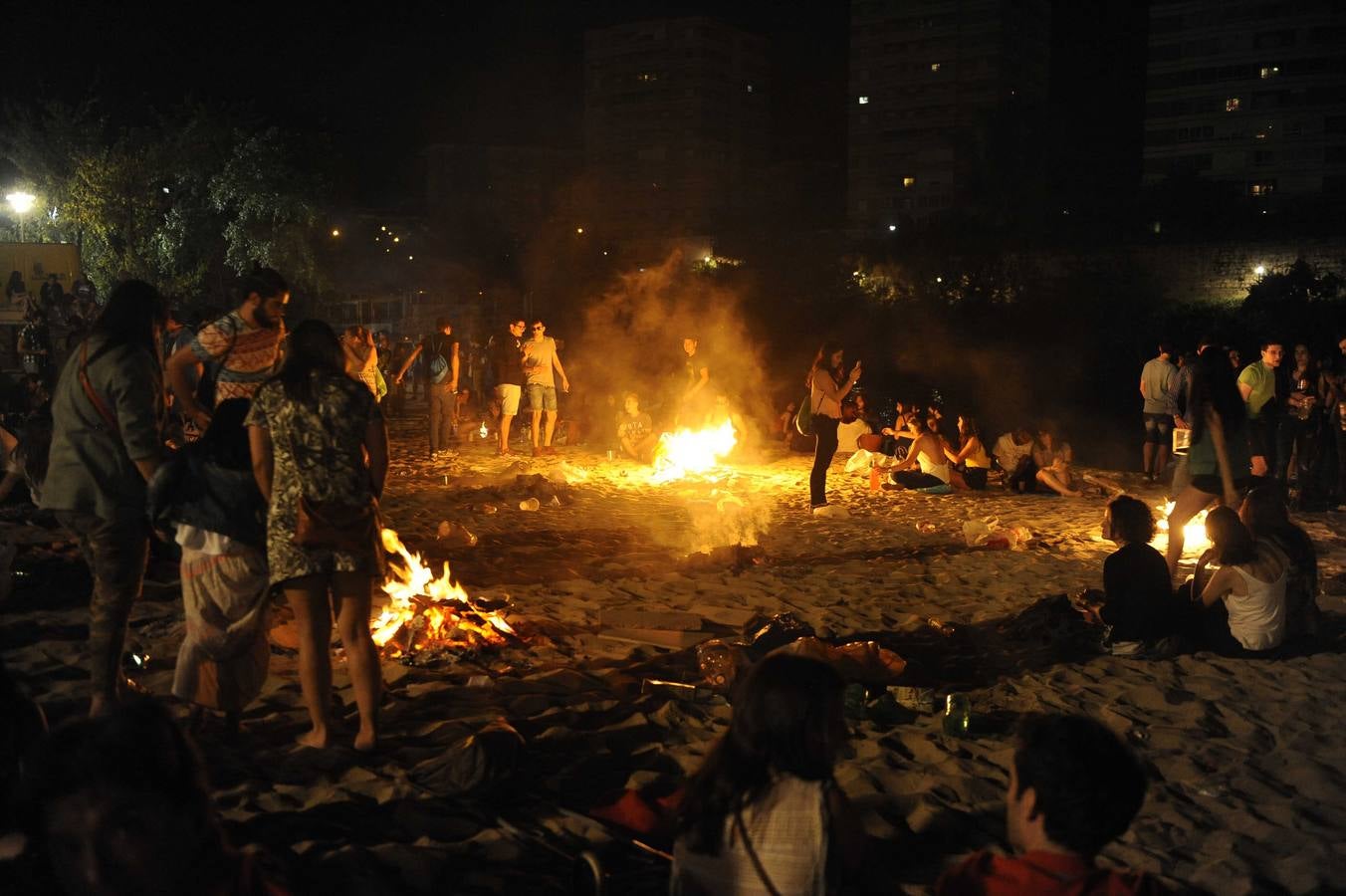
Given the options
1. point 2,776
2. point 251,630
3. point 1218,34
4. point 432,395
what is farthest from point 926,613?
point 1218,34

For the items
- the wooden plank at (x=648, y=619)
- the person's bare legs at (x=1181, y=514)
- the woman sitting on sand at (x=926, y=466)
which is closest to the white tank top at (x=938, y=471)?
the woman sitting on sand at (x=926, y=466)

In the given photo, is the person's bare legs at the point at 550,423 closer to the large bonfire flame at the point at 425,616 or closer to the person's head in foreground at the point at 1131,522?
the large bonfire flame at the point at 425,616

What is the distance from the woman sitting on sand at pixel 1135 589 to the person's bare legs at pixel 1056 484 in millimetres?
6050

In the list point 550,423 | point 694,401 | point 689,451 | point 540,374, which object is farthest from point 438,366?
point 689,451

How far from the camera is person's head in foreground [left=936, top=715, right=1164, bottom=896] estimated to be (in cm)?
239

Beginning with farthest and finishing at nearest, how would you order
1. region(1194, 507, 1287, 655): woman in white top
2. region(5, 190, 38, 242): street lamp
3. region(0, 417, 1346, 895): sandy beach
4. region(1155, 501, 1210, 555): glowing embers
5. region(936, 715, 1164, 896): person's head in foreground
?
region(5, 190, 38, 242): street lamp → region(1155, 501, 1210, 555): glowing embers → region(1194, 507, 1287, 655): woman in white top → region(0, 417, 1346, 895): sandy beach → region(936, 715, 1164, 896): person's head in foreground

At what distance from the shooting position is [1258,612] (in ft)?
20.4

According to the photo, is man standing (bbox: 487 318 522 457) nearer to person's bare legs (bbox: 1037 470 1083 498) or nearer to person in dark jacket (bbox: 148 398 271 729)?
person's bare legs (bbox: 1037 470 1083 498)

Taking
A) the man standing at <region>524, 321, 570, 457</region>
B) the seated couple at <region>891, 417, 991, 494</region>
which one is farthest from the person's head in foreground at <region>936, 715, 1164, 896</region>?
the man standing at <region>524, 321, 570, 457</region>

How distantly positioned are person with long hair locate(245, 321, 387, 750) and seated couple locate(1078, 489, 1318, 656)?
4.44 metres

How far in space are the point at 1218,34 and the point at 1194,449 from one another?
242 feet

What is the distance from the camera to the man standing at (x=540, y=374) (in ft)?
47.3

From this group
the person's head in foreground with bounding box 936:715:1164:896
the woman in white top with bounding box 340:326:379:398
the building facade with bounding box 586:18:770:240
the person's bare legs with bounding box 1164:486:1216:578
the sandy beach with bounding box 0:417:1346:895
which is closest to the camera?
the person's head in foreground with bounding box 936:715:1164:896

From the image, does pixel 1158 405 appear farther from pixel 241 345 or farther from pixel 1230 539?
pixel 241 345
